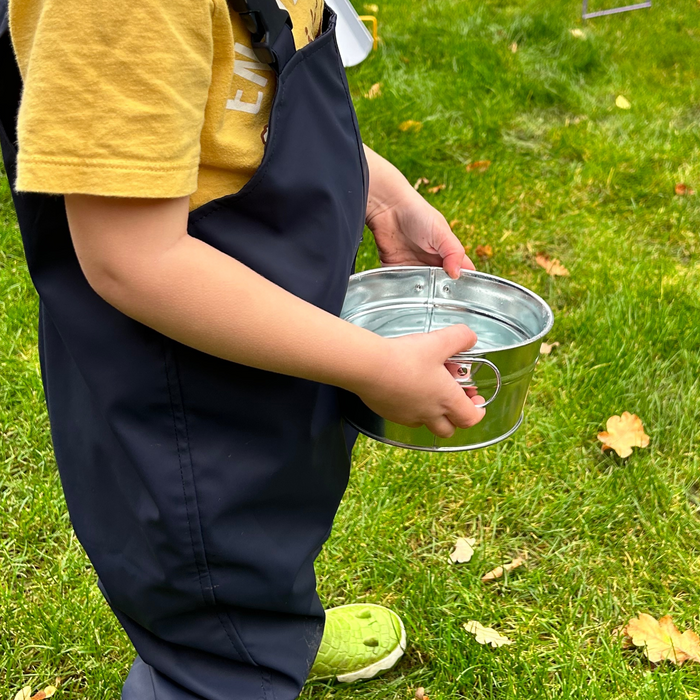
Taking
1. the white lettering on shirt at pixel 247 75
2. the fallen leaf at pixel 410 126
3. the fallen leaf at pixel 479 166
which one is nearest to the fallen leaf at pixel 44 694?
the white lettering on shirt at pixel 247 75

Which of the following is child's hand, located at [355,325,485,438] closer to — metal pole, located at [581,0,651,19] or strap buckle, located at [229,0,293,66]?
strap buckle, located at [229,0,293,66]

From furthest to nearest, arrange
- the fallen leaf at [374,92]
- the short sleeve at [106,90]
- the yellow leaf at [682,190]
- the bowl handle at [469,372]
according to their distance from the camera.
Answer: the fallen leaf at [374,92] < the yellow leaf at [682,190] < the bowl handle at [469,372] < the short sleeve at [106,90]

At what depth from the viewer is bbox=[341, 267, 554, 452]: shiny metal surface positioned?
3.94 ft

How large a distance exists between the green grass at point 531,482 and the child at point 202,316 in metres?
0.46

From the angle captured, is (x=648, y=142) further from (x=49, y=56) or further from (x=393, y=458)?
(x=49, y=56)

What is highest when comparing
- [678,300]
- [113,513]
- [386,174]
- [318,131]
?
[318,131]

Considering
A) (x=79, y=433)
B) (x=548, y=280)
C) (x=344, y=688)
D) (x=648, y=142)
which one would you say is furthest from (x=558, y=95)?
(x=79, y=433)

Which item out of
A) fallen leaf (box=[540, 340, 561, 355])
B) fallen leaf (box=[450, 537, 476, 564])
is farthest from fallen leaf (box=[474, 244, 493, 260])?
fallen leaf (box=[450, 537, 476, 564])

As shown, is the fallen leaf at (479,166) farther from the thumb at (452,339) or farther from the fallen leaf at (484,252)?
the thumb at (452,339)

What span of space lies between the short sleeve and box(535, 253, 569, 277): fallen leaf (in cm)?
222

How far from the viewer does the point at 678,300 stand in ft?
8.81

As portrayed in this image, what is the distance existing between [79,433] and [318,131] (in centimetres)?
53

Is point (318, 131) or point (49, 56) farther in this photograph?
point (318, 131)

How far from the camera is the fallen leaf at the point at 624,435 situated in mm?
2168
